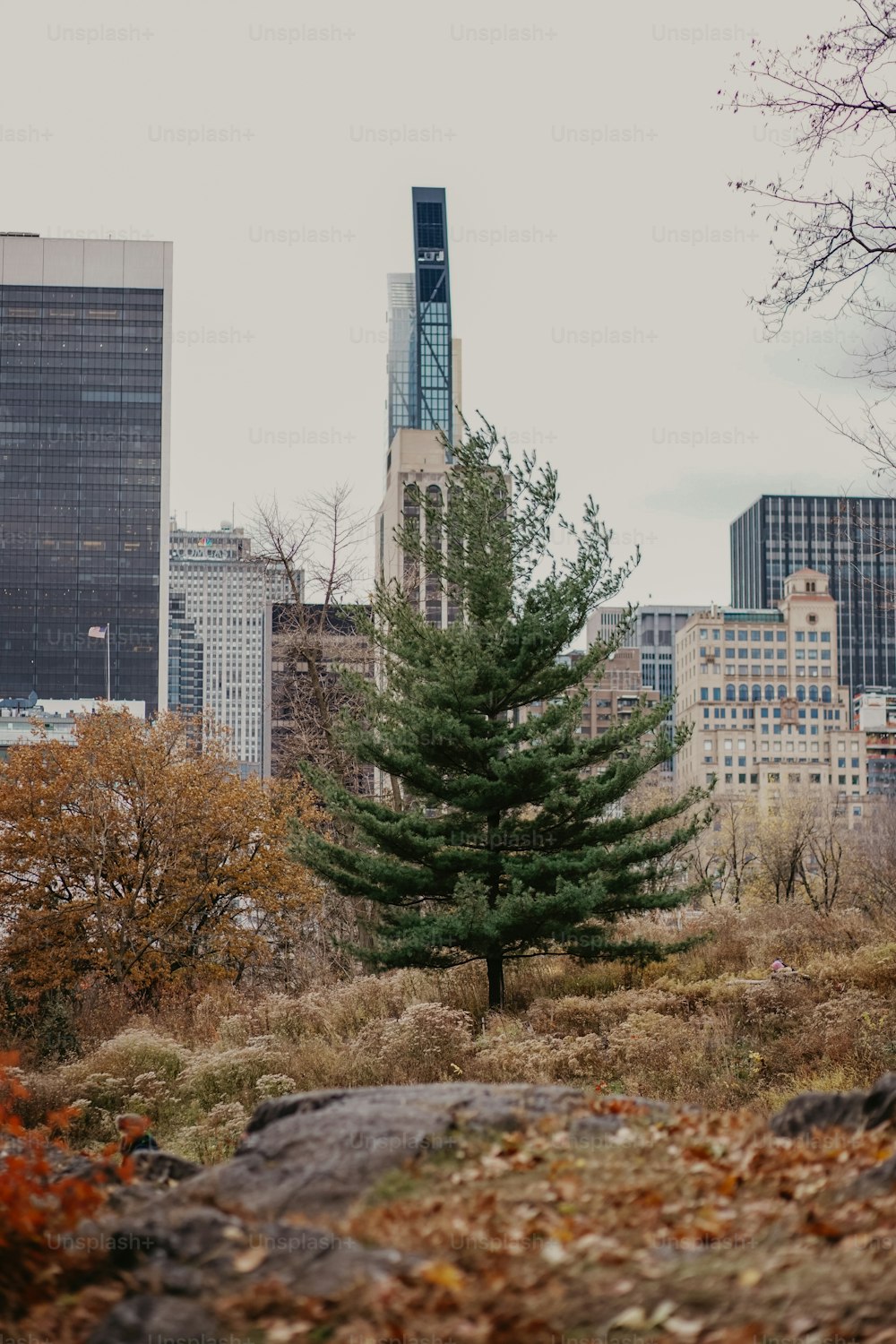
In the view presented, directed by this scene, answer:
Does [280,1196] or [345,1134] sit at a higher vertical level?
[345,1134]

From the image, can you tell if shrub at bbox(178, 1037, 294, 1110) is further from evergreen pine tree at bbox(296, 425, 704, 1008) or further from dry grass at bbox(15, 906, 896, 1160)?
evergreen pine tree at bbox(296, 425, 704, 1008)

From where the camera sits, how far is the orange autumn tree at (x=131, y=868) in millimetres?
25828

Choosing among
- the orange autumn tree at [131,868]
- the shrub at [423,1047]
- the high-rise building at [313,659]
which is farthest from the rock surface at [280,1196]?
the high-rise building at [313,659]

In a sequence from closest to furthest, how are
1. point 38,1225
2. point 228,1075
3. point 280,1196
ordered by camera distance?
1. point 38,1225
2. point 280,1196
3. point 228,1075

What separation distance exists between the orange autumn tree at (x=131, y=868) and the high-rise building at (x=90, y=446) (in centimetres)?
13829

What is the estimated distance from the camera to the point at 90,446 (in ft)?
538

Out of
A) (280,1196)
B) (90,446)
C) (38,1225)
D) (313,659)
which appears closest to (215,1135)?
(280,1196)

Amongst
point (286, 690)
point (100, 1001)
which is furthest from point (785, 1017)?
point (286, 690)

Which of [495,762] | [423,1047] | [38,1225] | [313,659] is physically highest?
[313,659]

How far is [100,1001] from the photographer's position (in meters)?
22.8

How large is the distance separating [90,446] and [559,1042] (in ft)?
528

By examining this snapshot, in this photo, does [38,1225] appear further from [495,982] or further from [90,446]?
[90,446]

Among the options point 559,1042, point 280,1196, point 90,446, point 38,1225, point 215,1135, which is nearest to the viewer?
point 38,1225

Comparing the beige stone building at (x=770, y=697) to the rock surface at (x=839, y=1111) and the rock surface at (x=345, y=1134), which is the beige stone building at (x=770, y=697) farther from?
the rock surface at (x=345, y=1134)
